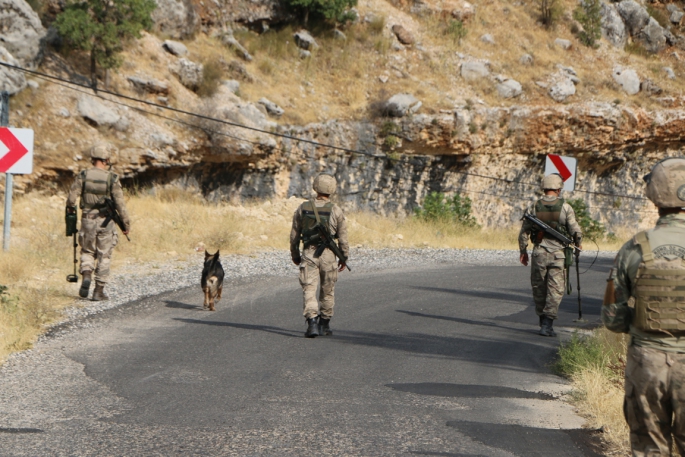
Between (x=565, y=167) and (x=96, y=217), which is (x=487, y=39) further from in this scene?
(x=96, y=217)

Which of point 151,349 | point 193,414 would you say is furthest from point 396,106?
point 193,414

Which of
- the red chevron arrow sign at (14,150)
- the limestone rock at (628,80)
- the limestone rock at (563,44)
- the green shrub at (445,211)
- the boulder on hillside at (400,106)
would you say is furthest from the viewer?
the limestone rock at (563,44)

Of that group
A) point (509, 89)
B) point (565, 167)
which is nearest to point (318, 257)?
point (565, 167)

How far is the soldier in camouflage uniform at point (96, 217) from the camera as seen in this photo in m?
11.3

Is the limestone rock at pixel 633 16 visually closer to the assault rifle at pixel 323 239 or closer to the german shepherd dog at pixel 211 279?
the german shepherd dog at pixel 211 279

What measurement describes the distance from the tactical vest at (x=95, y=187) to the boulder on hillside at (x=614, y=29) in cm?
3100

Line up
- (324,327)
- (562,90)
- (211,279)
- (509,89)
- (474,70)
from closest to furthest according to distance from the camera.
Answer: (324,327) → (211,279) → (509,89) → (562,90) → (474,70)

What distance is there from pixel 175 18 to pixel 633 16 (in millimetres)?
22189

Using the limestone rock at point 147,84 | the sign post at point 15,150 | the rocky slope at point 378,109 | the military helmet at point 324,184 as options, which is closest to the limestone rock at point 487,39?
the rocky slope at point 378,109

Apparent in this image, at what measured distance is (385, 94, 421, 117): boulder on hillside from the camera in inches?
1088

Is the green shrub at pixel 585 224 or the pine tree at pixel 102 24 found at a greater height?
the pine tree at pixel 102 24

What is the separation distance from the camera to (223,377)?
7.22m

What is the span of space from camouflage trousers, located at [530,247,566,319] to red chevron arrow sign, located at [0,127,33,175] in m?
7.72

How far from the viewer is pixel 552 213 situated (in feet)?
33.5
